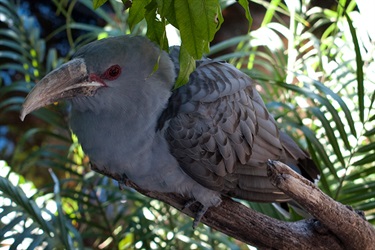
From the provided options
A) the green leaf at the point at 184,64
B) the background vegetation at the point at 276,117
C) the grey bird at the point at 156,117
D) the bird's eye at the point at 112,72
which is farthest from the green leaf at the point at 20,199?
the green leaf at the point at 184,64

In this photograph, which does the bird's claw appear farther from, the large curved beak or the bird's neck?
the large curved beak

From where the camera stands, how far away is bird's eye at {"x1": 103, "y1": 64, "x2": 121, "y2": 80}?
Answer: 4.33 ft

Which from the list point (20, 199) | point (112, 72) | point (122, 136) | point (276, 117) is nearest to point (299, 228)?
point (276, 117)

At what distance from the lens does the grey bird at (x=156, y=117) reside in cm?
131

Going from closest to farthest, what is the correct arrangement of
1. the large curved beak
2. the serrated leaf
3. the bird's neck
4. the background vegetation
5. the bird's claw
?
the serrated leaf < the large curved beak < the bird's neck < the bird's claw < the background vegetation

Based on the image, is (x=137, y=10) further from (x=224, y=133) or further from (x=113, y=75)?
(x=224, y=133)

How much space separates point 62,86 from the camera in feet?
4.12

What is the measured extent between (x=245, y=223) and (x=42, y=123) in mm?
2265

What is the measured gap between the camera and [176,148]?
136cm

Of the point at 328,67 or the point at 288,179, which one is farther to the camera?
the point at 328,67

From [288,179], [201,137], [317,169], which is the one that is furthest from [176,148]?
[317,169]

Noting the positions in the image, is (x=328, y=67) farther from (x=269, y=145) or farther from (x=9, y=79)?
(x=9, y=79)

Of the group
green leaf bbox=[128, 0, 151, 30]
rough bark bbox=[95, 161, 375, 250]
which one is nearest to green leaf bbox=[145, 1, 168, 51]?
green leaf bbox=[128, 0, 151, 30]

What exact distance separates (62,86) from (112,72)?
130mm
